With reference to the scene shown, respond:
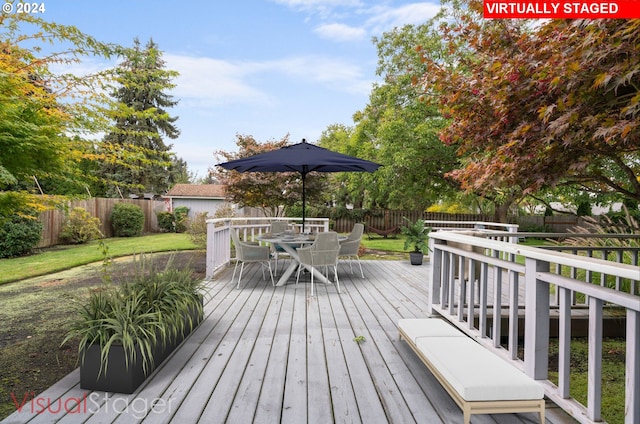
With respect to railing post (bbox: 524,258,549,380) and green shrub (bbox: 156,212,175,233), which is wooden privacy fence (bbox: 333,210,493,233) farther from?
railing post (bbox: 524,258,549,380)

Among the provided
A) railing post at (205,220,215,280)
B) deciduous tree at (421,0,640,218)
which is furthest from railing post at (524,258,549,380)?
railing post at (205,220,215,280)

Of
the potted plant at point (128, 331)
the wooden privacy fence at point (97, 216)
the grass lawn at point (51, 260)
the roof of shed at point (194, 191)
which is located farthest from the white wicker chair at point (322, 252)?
the roof of shed at point (194, 191)

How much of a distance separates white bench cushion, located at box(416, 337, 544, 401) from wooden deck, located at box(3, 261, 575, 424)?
0.80 feet

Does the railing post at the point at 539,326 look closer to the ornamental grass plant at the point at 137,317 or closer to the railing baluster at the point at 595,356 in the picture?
the railing baluster at the point at 595,356

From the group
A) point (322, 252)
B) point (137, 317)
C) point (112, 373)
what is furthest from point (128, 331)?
point (322, 252)

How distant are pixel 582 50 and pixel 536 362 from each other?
175 cm

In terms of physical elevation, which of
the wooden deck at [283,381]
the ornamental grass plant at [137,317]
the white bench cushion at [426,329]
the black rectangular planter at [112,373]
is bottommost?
the wooden deck at [283,381]

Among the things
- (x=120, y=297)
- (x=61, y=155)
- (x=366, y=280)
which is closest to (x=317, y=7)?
(x=366, y=280)

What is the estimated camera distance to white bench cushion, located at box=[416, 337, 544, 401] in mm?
1858

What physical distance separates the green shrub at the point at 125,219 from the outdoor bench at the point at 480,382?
1499 cm

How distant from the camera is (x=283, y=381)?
8.04 feet

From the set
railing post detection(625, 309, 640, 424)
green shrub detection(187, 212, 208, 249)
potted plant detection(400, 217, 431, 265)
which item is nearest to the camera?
railing post detection(625, 309, 640, 424)

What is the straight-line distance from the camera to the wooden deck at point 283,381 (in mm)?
2037

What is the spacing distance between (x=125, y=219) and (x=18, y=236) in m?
5.48
